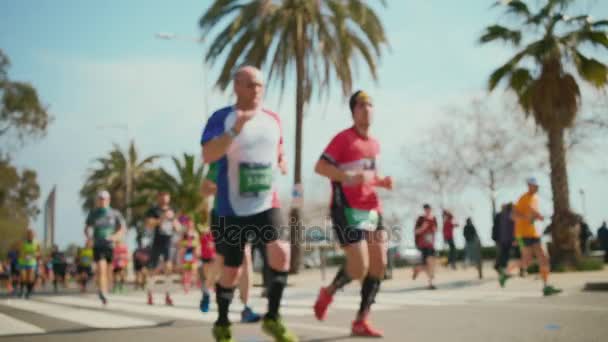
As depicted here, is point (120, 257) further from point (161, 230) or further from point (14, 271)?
point (14, 271)

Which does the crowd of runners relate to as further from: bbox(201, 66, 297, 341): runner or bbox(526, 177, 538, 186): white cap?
bbox(526, 177, 538, 186): white cap

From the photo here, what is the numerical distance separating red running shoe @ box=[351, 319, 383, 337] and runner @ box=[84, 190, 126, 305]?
576 cm

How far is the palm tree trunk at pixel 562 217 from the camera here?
1805cm

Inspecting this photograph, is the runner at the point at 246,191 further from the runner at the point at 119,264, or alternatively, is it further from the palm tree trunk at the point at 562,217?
the palm tree trunk at the point at 562,217

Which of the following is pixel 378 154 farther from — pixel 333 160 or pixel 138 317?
pixel 138 317

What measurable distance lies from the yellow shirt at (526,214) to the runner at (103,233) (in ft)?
21.0

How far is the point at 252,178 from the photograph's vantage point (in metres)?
4.69

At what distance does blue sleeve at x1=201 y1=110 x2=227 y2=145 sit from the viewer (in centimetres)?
475

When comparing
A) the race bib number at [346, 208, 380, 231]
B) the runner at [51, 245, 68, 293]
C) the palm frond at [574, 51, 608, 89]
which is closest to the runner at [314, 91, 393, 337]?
the race bib number at [346, 208, 380, 231]

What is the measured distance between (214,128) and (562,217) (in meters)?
15.7

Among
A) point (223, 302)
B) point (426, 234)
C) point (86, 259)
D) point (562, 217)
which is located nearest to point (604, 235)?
point (562, 217)

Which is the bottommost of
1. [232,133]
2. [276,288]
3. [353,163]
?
[276,288]

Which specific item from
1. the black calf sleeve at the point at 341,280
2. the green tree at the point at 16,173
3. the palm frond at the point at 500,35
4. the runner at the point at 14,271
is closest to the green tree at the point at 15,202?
the green tree at the point at 16,173

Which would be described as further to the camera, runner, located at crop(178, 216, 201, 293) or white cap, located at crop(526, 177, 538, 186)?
runner, located at crop(178, 216, 201, 293)
